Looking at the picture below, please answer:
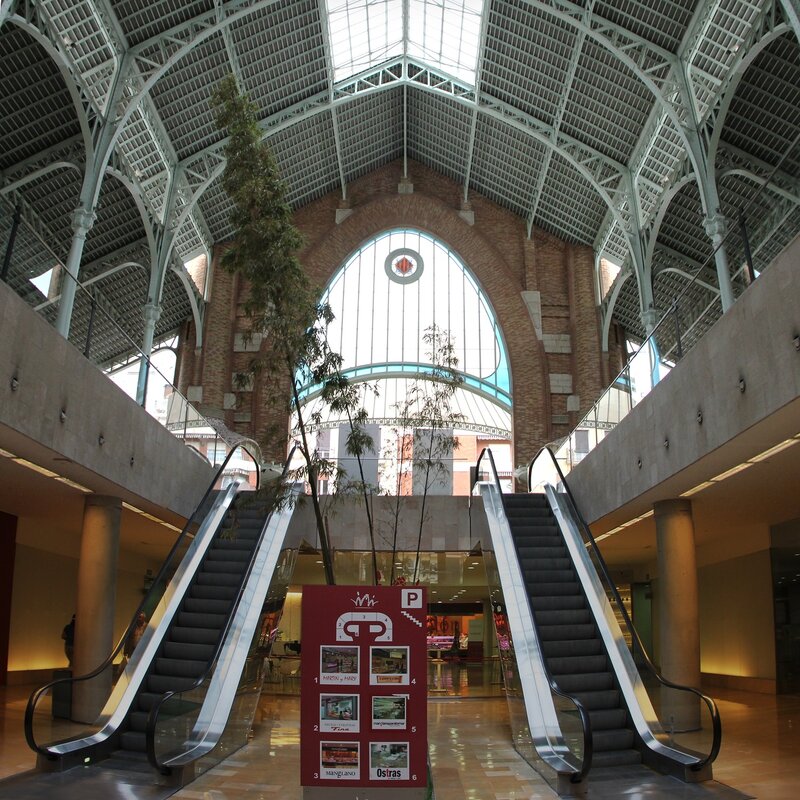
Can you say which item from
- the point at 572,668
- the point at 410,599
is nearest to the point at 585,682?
the point at 572,668

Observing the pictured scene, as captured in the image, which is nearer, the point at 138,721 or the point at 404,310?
the point at 138,721

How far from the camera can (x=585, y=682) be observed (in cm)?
1051

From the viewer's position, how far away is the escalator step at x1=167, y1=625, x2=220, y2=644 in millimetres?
11609

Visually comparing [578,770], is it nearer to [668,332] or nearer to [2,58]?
[668,332]

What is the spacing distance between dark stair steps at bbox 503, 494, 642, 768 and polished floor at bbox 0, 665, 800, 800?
72 cm

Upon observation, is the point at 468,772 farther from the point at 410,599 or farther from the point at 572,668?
the point at 410,599

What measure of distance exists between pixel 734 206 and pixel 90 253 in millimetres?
19320

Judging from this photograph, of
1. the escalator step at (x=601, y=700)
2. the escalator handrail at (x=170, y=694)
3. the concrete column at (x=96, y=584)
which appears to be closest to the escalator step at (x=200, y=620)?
the escalator handrail at (x=170, y=694)

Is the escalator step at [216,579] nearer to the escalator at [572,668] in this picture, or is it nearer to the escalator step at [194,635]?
the escalator step at [194,635]

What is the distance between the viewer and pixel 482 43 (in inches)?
997

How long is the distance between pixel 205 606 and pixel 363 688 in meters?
6.49

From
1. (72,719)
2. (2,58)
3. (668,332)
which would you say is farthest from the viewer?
(2,58)

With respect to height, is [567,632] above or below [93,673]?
above

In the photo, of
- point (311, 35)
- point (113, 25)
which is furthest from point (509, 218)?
point (113, 25)
